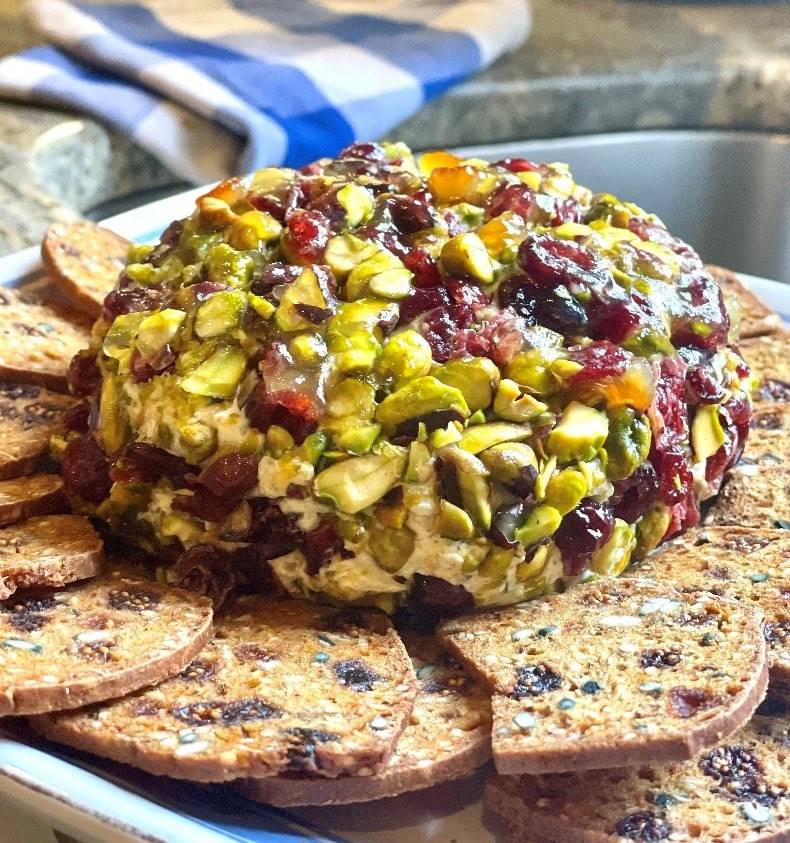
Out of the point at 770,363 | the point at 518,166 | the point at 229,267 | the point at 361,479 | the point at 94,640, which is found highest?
the point at 518,166

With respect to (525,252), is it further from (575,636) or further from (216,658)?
(216,658)

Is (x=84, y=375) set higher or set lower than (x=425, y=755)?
higher

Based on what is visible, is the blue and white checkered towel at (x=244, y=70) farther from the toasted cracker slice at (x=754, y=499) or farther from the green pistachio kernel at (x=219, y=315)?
the toasted cracker slice at (x=754, y=499)

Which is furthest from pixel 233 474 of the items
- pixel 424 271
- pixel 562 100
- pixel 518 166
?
pixel 562 100

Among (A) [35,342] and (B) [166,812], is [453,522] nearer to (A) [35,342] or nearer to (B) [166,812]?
(B) [166,812]

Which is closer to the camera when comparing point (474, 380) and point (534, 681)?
point (534, 681)

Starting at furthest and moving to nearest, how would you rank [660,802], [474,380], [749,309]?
[749,309] < [474,380] < [660,802]
